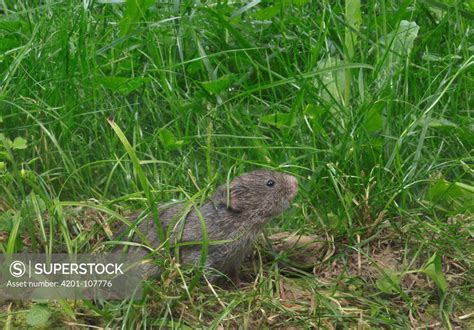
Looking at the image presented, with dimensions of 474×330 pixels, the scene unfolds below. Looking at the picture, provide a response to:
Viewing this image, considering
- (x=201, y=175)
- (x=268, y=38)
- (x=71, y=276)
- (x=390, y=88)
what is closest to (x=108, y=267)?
(x=71, y=276)

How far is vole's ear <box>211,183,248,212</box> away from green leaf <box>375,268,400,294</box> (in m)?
0.71

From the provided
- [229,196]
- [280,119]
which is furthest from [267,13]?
[229,196]

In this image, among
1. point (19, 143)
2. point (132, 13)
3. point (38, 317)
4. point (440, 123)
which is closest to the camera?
point (38, 317)

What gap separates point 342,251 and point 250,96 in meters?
1.25

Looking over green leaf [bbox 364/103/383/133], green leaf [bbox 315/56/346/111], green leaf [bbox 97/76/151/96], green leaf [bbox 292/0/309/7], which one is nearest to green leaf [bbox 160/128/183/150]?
green leaf [bbox 97/76/151/96]

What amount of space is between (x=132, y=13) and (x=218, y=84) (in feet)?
2.17

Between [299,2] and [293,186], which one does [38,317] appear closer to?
[293,186]

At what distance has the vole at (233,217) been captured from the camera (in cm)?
425

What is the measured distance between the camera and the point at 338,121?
15.7 ft

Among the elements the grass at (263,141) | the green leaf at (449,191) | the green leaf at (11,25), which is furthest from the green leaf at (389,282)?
the green leaf at (11,25)

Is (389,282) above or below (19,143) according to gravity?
below

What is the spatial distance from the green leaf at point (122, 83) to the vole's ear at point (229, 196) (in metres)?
0.96

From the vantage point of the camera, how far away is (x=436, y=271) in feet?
13.4

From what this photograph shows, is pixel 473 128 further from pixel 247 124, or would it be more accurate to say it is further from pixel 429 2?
pixel 247 124
